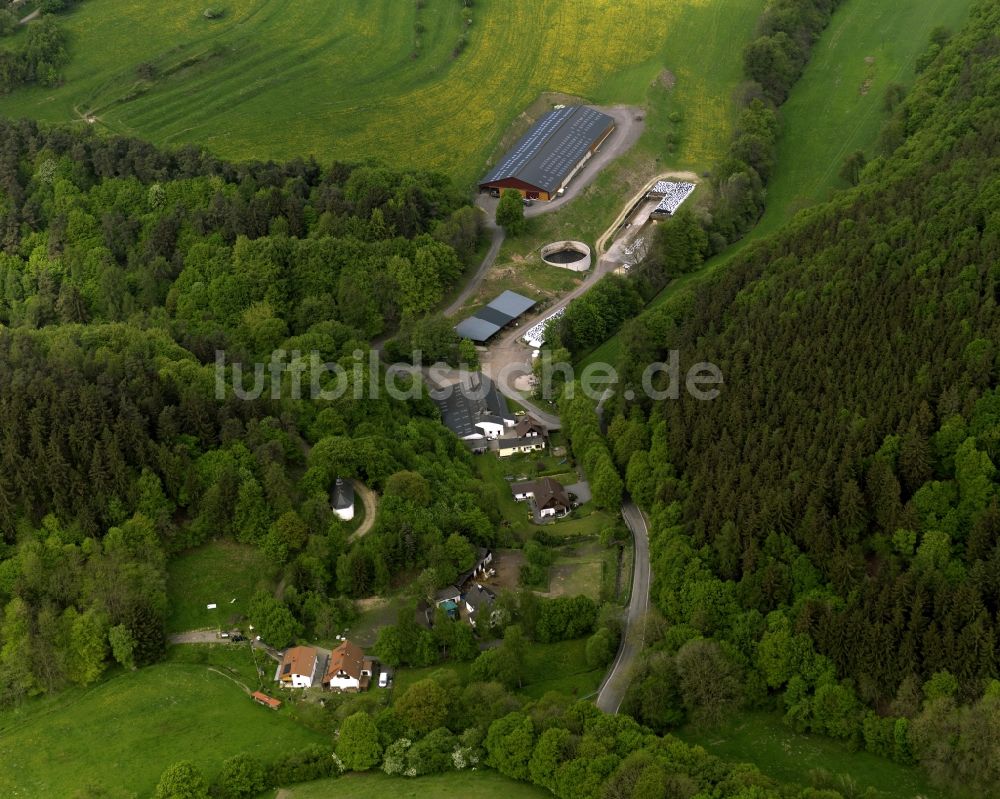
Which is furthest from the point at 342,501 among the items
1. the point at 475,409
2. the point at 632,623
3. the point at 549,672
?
the point at 632,623

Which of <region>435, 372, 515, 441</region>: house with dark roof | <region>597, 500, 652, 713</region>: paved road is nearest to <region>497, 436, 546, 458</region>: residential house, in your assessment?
<region>435, 372, 515, 441</region>: house with dark roof

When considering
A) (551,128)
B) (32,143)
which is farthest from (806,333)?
(32,143)

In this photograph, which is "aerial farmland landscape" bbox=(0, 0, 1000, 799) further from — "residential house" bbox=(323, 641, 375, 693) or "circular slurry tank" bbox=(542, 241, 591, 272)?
"circular slurry tank" bbox=(542, 241, 591, 272)

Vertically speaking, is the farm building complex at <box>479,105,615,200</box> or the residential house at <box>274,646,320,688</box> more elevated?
the farm building complex at <box>479,105,615,200</box>

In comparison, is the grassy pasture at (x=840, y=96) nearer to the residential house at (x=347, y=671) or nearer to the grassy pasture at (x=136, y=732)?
the residential house at (x=347, y=671)

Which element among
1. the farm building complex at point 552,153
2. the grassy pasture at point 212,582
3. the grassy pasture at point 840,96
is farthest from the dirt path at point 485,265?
the grassy pasture at point 212,582

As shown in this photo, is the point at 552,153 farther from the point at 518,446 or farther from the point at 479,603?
the point at 479,603

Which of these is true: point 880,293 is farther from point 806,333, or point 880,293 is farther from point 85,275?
point 85,275
